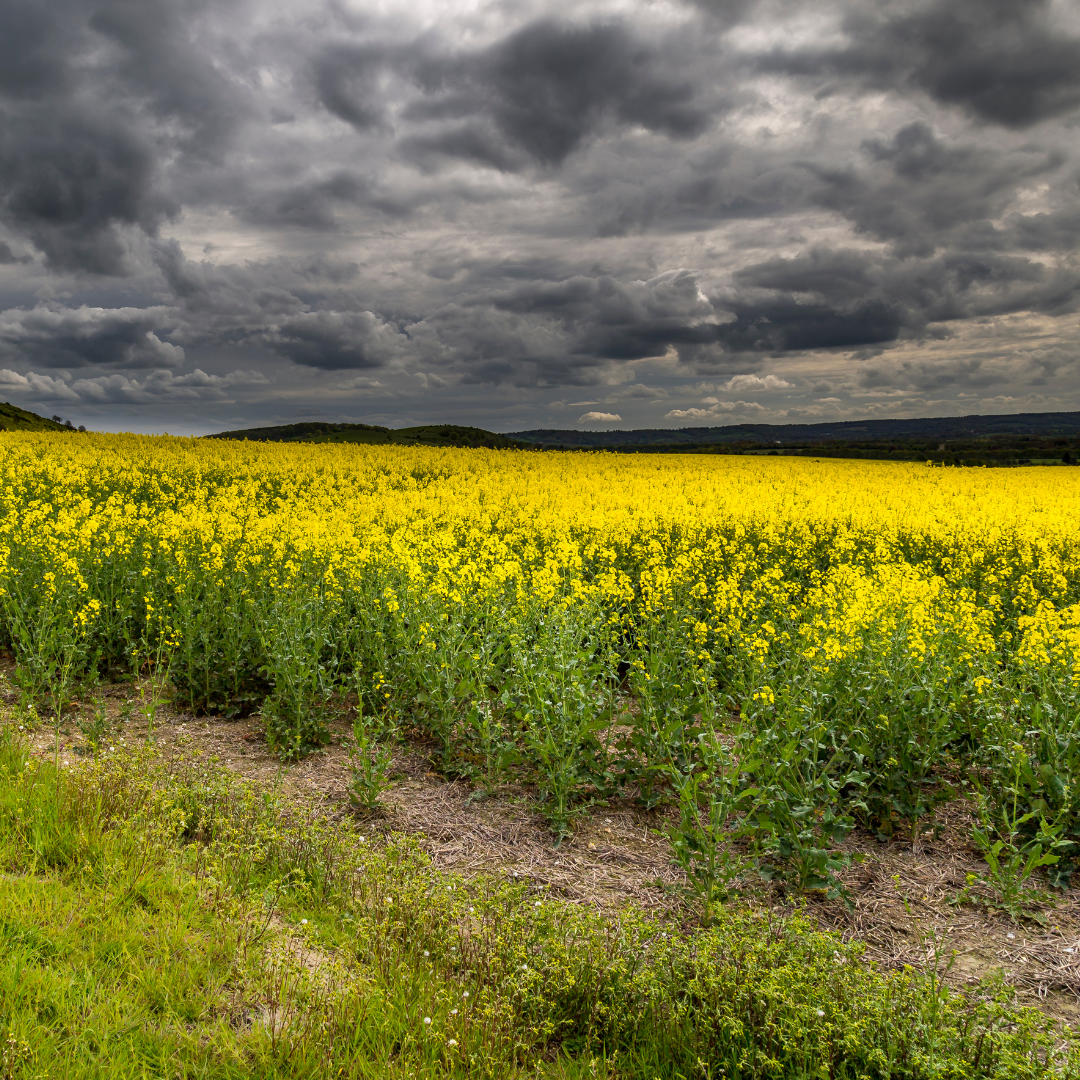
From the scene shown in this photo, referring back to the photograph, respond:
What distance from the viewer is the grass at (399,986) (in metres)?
2.98

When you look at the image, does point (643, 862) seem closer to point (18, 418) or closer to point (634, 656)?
point (634, 656)

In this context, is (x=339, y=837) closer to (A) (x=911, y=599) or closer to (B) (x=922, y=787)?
(B) (x=922, y=787)

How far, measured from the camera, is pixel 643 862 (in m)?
5.16

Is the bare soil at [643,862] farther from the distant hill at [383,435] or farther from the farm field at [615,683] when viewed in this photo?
the distant hill at [383,435]

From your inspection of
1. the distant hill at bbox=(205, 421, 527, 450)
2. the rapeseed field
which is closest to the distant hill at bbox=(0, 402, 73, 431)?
the distant hill at bbox=(205, 421, 527, 450)

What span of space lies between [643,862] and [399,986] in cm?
234

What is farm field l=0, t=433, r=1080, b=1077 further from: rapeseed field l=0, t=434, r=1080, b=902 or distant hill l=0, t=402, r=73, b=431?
distant hill l=0, t=402, r=73, b=431

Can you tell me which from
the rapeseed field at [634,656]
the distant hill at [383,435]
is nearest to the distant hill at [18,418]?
the distant hill at [383,435]

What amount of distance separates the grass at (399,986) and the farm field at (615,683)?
26 cm

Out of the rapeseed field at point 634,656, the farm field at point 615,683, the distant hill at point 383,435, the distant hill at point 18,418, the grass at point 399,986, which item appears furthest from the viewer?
the distant hill at point 18,418

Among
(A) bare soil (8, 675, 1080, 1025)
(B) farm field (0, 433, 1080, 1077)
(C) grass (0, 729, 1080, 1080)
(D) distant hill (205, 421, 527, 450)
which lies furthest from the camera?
(D) distant hill (205, 421, 527, 450)

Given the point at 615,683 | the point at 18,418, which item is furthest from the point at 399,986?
the point at 18,418

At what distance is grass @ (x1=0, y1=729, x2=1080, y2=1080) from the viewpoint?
298cm

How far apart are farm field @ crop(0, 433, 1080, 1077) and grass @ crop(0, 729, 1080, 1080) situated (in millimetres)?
260
